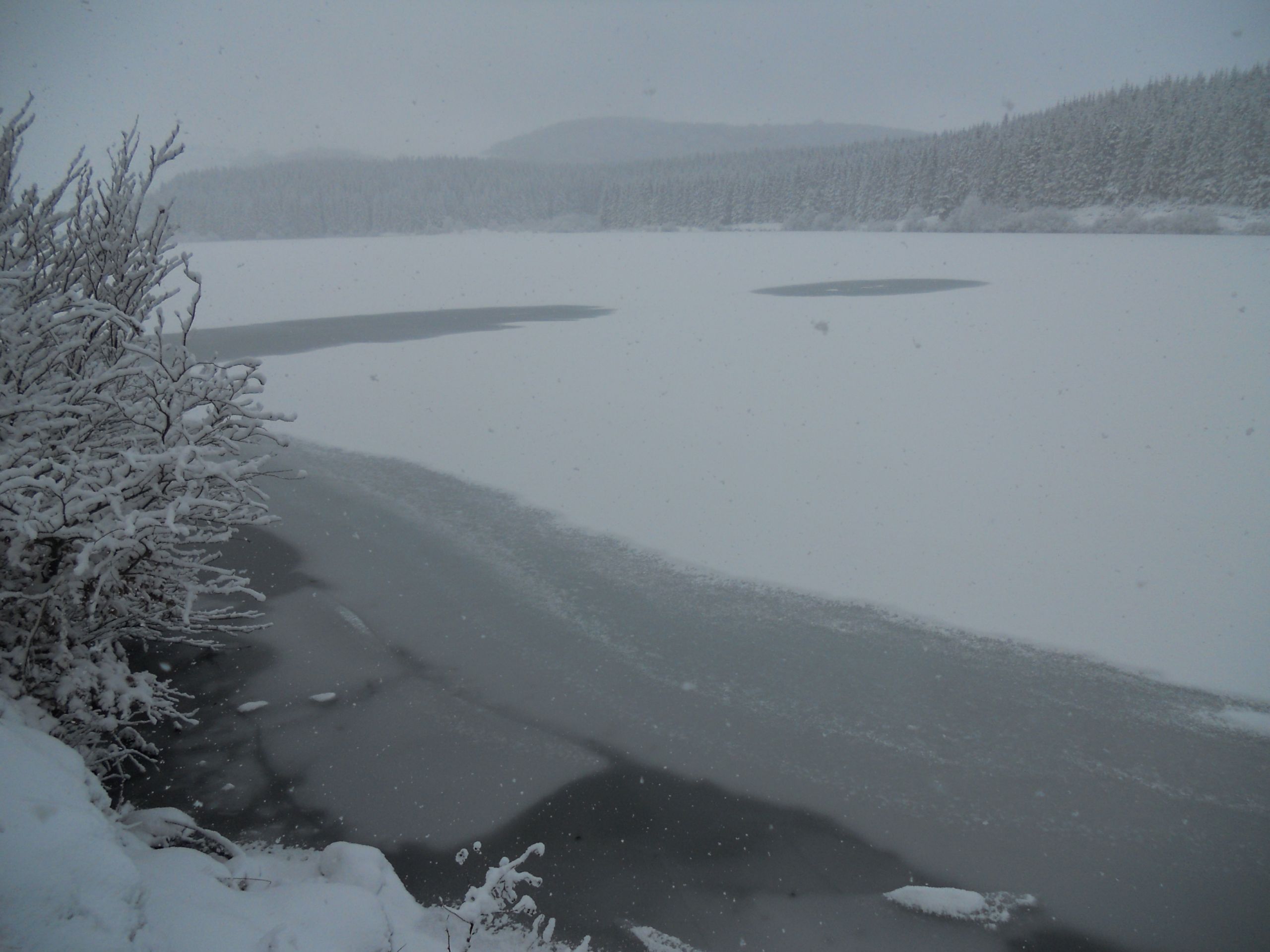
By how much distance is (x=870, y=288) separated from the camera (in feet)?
80.7

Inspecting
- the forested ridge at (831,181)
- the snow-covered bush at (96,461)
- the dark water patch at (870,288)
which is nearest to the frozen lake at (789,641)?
the snow-covered bush at (96,461)

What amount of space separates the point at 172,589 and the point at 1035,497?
9686 mm

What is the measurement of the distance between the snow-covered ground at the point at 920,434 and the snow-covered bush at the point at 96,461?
17.1ft

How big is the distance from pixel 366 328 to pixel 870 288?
1768cm

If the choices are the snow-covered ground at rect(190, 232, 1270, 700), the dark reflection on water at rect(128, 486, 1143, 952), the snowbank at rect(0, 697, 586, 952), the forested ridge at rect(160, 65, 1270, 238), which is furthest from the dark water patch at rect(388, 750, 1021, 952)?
the forested ridge at rect(160, 65, 1270, 238)

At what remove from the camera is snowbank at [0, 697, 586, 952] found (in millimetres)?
2262

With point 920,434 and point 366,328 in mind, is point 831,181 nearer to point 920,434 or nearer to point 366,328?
point 366,328

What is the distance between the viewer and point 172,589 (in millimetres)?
5160

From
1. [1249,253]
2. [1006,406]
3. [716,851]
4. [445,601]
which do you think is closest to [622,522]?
[445,601]

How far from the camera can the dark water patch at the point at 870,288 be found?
76.0ft

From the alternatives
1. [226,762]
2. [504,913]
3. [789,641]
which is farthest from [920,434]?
[226,762]

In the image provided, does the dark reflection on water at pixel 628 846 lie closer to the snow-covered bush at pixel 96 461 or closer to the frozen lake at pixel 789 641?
the frozen lake at pixel 789 641

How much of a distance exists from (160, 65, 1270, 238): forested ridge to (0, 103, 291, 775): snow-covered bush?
23.2 meters

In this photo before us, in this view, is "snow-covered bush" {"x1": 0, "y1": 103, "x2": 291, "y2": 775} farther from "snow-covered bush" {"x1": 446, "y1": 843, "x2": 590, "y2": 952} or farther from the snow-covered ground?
the snow-covered ground
